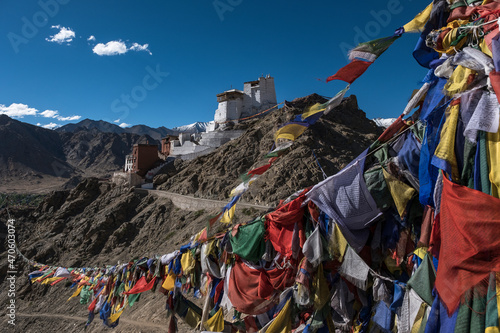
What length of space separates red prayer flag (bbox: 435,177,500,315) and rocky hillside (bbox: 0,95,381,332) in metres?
11.6

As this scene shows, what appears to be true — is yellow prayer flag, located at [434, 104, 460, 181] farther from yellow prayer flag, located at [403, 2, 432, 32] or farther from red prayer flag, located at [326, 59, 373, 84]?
red prayer flag, located at [326, 59, 373, 84]

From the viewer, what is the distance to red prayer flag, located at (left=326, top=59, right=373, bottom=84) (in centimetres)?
422

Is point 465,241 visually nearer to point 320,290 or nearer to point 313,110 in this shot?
point 320,290

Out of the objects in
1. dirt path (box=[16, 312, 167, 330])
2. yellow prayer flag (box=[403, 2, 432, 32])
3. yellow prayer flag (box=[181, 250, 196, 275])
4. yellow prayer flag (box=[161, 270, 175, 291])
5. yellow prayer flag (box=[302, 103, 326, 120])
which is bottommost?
dirt path (box=[16, 312, 167, 330])

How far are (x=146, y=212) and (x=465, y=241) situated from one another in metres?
24.5

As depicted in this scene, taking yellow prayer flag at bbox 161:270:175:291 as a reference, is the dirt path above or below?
below

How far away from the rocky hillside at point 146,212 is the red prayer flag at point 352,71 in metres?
11.3

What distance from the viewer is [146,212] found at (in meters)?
25.1

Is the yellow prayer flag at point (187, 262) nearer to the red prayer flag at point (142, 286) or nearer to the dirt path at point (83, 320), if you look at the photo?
the red prayer flag at point (142, 286)

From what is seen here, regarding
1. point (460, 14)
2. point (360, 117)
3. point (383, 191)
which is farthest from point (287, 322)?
point (360, 117)

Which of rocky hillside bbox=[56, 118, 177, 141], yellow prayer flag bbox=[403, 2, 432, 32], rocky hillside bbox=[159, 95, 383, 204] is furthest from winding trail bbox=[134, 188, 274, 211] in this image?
rocky hillside bbox=[56, 118, 177, 141]

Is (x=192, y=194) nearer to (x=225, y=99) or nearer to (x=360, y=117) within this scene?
(x=360, y=117)

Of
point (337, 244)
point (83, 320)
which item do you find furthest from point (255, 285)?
point (83, 320)

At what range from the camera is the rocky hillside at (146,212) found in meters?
Result: 18.5
